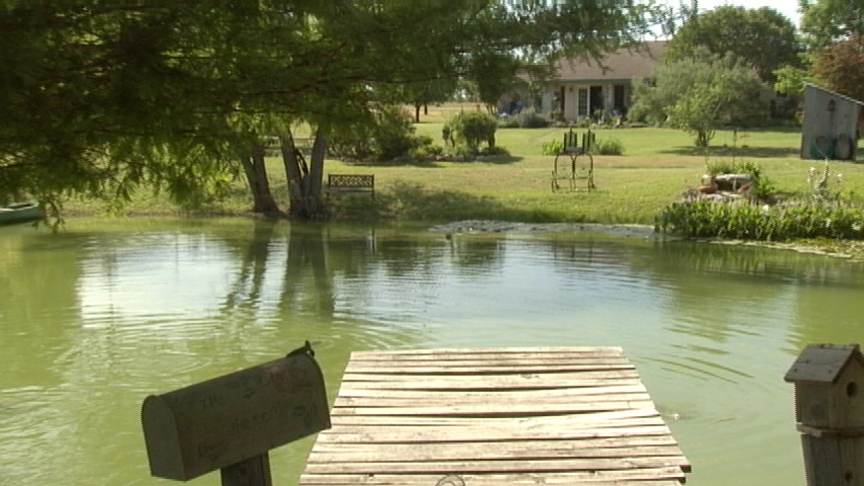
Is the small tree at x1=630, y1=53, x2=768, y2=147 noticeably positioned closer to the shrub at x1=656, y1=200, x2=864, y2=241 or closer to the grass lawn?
the grass lawn

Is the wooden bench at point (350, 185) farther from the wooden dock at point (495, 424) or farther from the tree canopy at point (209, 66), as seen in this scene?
the tree canopy at point (209, 66)

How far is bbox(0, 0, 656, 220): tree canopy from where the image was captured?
5238 mm

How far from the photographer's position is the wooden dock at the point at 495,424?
20.5 ft

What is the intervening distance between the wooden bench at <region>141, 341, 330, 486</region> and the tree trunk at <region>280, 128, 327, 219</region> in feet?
76.5

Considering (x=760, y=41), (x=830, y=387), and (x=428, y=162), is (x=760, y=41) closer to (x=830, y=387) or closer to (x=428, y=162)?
(x=428, y=162)

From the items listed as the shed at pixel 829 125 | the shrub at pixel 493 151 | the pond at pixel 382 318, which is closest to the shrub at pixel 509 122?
the shrub at pixel 493 151

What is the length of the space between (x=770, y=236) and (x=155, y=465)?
66.3ft

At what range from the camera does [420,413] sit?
7312 millimetres

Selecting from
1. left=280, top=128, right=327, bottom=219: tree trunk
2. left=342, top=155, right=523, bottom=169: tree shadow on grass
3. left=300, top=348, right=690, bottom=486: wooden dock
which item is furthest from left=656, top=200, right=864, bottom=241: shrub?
left=300, top=348, right=690, bottom=486: wooden dock

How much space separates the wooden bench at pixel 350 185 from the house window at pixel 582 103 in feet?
100

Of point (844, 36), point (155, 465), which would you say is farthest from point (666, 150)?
point (155, 465)

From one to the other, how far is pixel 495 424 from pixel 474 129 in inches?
1271

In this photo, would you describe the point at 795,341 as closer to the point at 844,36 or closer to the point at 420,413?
the point at 420,413

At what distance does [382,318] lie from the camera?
13602 millimetres
